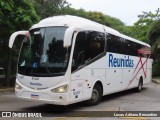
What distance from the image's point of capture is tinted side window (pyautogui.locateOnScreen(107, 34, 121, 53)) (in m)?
14.9

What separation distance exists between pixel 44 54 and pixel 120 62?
5785 mm

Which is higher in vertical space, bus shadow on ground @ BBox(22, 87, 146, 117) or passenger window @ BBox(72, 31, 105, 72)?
passenger window @ BBox(72, 31, 105, 72)

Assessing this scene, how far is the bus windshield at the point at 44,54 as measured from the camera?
11.5m

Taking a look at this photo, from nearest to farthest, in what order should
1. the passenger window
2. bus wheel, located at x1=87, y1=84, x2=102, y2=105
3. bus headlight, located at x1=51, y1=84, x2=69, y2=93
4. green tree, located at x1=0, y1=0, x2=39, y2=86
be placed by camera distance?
bus headlight, located at x1=51, y1=84, x2=69, y2=93
the passenger window
bus wheel, located at x1=87, y1=84, x2=102, y2=105
green tree, located at x1=0, y1=0, x2=39, y2=86

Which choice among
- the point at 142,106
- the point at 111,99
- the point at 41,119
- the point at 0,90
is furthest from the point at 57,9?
the point at 41,119

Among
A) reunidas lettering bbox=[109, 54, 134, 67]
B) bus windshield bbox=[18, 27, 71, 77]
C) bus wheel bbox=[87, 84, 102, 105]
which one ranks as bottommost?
bus wheel bbox=[87, 84, 102, 105]

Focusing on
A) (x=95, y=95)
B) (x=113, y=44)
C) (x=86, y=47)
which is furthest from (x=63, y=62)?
(x=113, y=44)

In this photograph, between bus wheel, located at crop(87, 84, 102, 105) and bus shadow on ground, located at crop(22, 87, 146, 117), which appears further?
bus wheel, located at crop(87, 84, 102, 105)

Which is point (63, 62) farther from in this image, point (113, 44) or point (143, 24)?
point (143, 24)

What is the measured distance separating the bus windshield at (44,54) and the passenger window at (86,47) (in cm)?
55

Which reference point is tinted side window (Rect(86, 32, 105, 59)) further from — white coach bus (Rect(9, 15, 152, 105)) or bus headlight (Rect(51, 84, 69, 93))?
bus headlight (Rect(51, 84, 69, 93))

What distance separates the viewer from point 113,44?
50.8ft

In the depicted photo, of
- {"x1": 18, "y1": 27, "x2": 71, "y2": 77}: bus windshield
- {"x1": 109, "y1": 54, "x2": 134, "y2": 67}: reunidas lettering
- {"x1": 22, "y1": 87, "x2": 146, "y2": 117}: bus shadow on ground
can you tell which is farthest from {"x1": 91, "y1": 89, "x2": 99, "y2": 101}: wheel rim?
{"x1": 18, "y1": 27, "x2": 71, "y2": 77}: bus windshield

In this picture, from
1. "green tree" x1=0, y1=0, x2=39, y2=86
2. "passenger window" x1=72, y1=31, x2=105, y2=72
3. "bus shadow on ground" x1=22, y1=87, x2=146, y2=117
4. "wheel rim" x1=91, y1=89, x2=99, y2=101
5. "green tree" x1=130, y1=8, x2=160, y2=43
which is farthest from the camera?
"green tree" x1=130, y1=8, x2=160, y2=43
